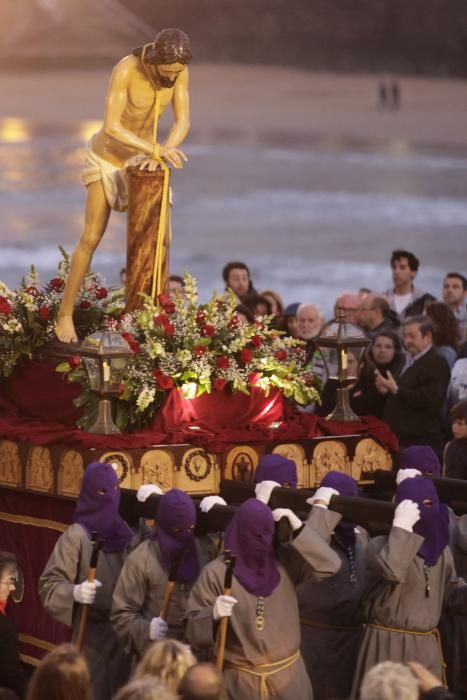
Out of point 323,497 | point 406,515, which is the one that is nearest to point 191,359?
point 323,497

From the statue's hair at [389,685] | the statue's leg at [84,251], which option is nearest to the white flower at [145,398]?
the statue's leg at [84,251]

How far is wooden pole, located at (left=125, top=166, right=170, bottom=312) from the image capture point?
10.5 meters

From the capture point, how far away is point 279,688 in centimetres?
833

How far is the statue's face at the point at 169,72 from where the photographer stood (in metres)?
10.4

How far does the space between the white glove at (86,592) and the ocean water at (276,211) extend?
282 inches

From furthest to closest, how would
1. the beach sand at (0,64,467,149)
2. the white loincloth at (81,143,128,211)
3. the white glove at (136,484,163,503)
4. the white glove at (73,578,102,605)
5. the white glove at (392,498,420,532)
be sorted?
the beach sand at (0,64,467,149), the white loincloth at (81,143,128,211), the white glove at (136,484,163,503), the white glove at (73,578,102,605), the white glove at (392,498,420,532)

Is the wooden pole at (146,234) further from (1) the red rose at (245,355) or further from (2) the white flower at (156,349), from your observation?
(1) the red rose at (245,355)

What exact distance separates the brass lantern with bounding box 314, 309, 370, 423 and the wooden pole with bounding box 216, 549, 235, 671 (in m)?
2.61

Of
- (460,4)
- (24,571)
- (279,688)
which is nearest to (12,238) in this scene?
(460,4)

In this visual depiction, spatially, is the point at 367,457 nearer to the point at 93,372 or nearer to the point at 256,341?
the point at 256,341

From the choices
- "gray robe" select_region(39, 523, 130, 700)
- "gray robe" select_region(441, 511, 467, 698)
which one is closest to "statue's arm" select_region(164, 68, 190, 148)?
"gray robe" select_region(39, 523, 130, 700)

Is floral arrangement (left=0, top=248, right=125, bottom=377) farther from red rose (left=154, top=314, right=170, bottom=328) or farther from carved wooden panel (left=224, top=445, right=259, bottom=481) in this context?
carved wooden panel (left=224, top=445, right=259, bottom=481)

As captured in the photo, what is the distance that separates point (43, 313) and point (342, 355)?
5.97ft

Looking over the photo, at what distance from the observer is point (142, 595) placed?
8727 millimetres
